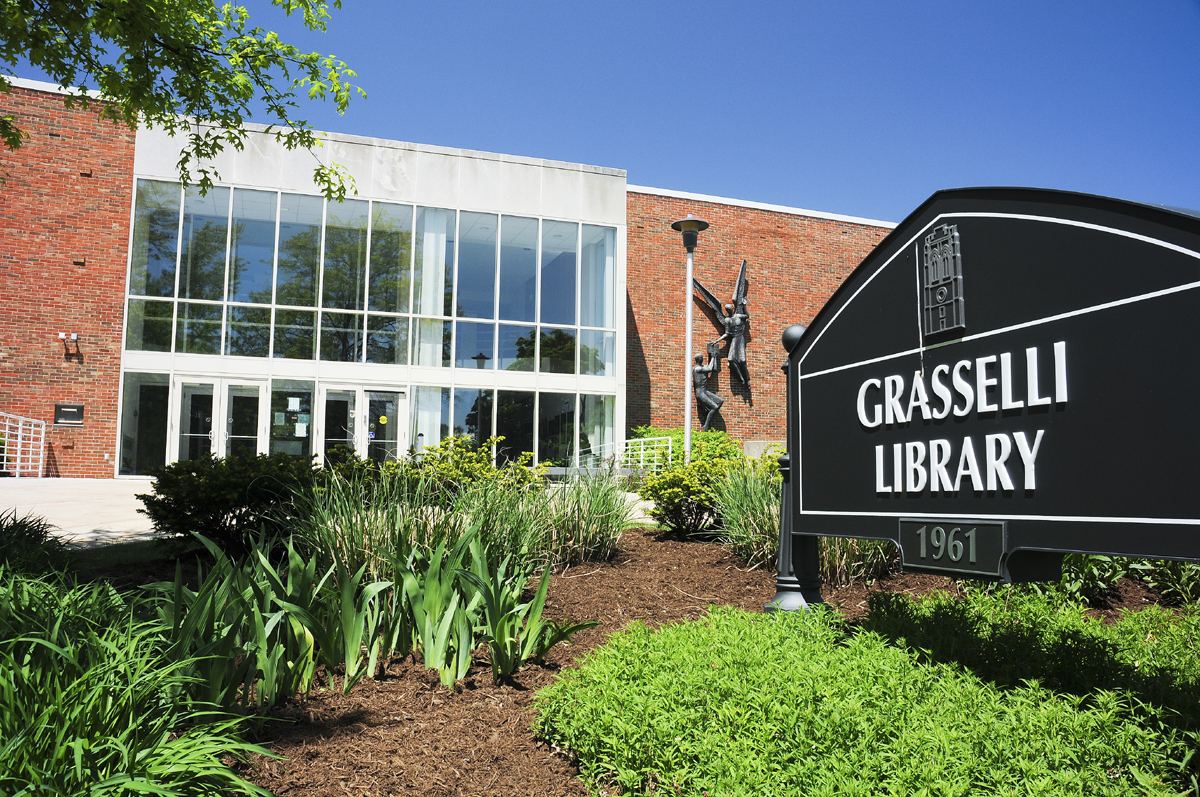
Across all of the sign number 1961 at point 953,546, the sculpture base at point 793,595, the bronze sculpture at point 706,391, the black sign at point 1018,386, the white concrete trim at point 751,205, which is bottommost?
the sculpture base at point 793,595

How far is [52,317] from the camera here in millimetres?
16875

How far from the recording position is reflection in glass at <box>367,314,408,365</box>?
18.0 meters

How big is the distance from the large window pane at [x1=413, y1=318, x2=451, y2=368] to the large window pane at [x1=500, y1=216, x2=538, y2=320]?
151cm

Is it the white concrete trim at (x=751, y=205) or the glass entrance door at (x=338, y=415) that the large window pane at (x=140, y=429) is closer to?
the glass entrance door at (x=338, y=415)

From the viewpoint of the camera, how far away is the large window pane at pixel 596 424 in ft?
64.1

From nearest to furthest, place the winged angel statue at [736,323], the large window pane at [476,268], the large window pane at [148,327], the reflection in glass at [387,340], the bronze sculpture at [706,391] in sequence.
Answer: the large window pane at [148,327]
the reflection in glass at [387,340]
the large window pane at [476,268]
the bronze sculpture at [706,391]
the winged angel statue at [736,323]

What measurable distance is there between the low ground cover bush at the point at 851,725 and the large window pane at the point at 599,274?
54.3 ft

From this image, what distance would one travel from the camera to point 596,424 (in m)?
19.7

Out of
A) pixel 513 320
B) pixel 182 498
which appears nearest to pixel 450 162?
pixel 513 320

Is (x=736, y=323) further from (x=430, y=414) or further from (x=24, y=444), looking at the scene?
(x=24, y=444)

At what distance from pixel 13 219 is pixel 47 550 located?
49.9ft

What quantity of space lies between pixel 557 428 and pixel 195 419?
8.10 meters

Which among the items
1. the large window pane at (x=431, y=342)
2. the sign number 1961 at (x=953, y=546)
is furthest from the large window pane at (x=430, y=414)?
the sign number 1961 at (x=953, y=546)

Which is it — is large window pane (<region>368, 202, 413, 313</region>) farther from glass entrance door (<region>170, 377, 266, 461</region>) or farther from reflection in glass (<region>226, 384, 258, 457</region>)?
glass entrance door (<region>170, 377, 266, 461</region>)
